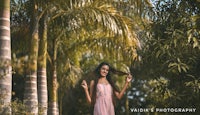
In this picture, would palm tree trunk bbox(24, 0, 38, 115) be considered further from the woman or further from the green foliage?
the green foliage

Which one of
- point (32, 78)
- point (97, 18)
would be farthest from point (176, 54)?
point (32, 78)

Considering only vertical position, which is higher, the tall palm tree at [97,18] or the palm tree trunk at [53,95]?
the tall palm tree at [97,18]

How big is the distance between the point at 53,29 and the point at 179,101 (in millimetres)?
5420

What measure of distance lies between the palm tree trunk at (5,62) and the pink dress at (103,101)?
1426 mm

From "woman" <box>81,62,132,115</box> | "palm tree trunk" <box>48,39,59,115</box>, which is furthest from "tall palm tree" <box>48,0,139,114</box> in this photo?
"palm tree trunk" <box>48,39,59,115</box>

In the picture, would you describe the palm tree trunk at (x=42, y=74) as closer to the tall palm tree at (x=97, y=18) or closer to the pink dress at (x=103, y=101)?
the tall palm tree at (x=97, y=18)

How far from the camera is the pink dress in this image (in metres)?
6.18

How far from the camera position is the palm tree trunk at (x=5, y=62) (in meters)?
6.10

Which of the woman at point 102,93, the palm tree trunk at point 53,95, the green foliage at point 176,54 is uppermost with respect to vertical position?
the green foliage at point 176,54

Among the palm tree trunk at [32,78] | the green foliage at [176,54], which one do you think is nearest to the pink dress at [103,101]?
the green foliage at [176,54]

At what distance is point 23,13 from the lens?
973cm

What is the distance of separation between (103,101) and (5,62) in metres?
1.68

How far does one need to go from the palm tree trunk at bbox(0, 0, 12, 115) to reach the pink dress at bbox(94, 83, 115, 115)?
1426 millimetres

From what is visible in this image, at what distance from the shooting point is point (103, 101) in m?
6.20
